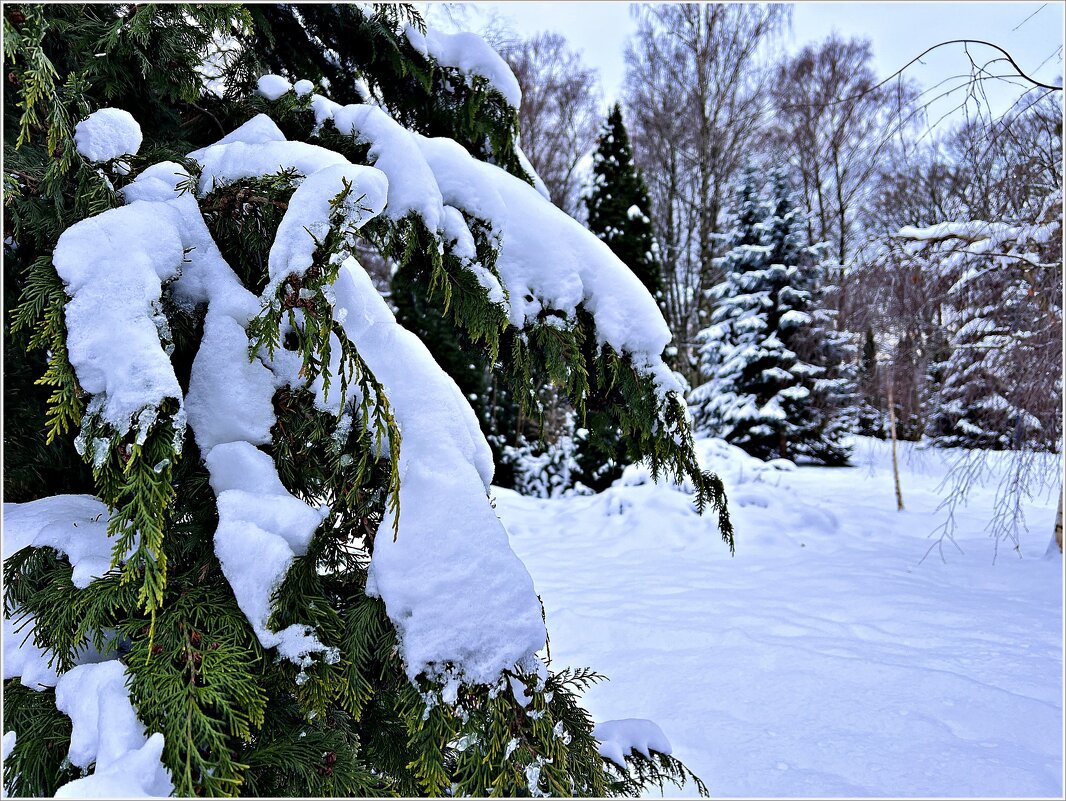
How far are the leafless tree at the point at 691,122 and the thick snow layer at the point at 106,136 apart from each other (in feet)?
38.8

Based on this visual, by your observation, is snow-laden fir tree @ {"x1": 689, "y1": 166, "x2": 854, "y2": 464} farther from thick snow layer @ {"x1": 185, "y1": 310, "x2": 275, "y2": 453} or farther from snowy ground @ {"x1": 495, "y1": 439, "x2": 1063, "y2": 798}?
thick snow layer @ {"x1": 185, "y1": 310, "x2": 275, "y2": 453}

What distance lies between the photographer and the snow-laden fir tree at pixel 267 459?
897mm

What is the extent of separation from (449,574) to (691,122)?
13462mm

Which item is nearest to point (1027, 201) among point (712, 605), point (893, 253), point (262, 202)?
point (893, 253)

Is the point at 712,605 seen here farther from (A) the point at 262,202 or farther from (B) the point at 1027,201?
(A) the point at 262,202

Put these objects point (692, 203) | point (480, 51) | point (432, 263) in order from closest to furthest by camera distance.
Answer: point (432, 263) < point (480, 51) < point (692, 203)

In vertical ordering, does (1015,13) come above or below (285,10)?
above

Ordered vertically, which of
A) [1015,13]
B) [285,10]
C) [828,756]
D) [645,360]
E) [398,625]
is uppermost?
[1015,13]

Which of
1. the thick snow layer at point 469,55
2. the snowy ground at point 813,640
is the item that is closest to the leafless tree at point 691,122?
the snowy ground at point 813,640

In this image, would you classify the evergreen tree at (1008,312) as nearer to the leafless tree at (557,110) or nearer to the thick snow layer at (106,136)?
the thick snow layer at (106,136)

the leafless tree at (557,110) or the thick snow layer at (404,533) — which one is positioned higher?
the leafless tree at (557,110)

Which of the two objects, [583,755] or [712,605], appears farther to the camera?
[712,605]

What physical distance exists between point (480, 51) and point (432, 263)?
1.10 m

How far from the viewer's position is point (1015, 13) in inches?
85.6
